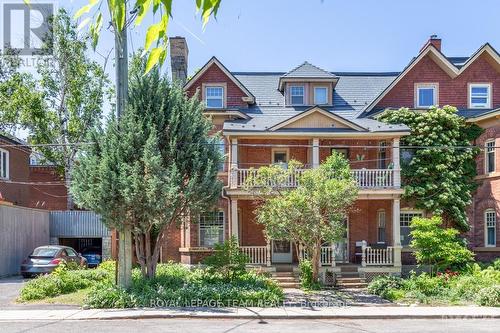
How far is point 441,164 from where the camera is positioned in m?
23.6

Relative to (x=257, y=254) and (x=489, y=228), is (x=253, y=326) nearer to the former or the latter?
(x=257, y=254)

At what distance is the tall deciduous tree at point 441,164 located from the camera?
23.5m

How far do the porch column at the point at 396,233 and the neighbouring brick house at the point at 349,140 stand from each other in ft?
0.15

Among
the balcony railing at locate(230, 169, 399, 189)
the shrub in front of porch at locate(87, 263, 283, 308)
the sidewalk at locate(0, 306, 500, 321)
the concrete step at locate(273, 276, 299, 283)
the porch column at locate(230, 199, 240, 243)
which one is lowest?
the concrete step at locate(273, 276, 299, 283)

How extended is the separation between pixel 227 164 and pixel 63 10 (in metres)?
18.0

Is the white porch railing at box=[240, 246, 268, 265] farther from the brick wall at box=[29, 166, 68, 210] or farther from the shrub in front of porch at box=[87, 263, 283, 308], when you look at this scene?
the brick wall at box=[29, 166, 68, 210]

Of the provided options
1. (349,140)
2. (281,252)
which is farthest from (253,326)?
(349,140)

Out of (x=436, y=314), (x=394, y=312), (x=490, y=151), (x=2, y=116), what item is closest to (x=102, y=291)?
(x=394, y=312)

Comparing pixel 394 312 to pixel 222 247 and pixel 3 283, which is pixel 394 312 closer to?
pixel 222 247

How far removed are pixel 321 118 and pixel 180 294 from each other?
11.8 metres

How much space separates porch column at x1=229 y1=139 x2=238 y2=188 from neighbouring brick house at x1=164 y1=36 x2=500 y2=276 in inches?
1.8

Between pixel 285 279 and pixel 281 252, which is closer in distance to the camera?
pixel 285 279

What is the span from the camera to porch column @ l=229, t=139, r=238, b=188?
22583 millimetres

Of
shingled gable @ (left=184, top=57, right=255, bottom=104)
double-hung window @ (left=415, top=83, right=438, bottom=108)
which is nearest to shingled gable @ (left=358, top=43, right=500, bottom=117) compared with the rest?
double-hung window @ (left=415, top=83, right=438, bottom=108)
